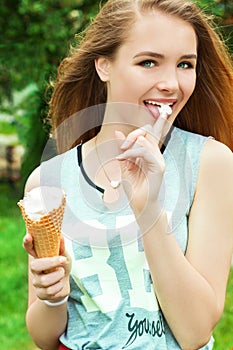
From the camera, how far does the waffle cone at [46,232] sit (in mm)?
2236

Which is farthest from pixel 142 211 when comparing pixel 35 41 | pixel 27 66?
pixel 35 41

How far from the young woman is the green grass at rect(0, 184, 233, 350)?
125 cm

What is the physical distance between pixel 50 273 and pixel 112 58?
0.69 metres

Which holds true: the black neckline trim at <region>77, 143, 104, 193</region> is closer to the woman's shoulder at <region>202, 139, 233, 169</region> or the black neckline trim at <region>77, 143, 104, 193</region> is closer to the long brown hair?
the long brown hair

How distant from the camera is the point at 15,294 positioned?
5598 mm

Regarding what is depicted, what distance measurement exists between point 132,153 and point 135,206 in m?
0.16

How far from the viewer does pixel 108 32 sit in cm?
264

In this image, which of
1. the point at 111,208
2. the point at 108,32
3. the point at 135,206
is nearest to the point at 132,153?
the point at 135,206

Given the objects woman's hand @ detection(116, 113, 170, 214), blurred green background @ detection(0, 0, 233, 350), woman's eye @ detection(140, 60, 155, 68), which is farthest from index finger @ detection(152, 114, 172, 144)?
blurred green background @ detection(0, 0, 233, 350)

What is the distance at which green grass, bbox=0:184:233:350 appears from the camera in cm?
477

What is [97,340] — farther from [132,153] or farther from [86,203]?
[132,153]

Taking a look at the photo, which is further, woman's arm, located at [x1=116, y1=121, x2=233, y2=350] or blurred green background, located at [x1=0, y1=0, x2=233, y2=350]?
blurred green background, located at [x1=0, y1=0, x2=233, y2=350]

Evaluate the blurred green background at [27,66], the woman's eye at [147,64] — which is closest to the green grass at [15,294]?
the blurred green background at [27,66]

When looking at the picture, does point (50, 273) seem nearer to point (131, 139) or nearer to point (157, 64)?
point (131, 139)
